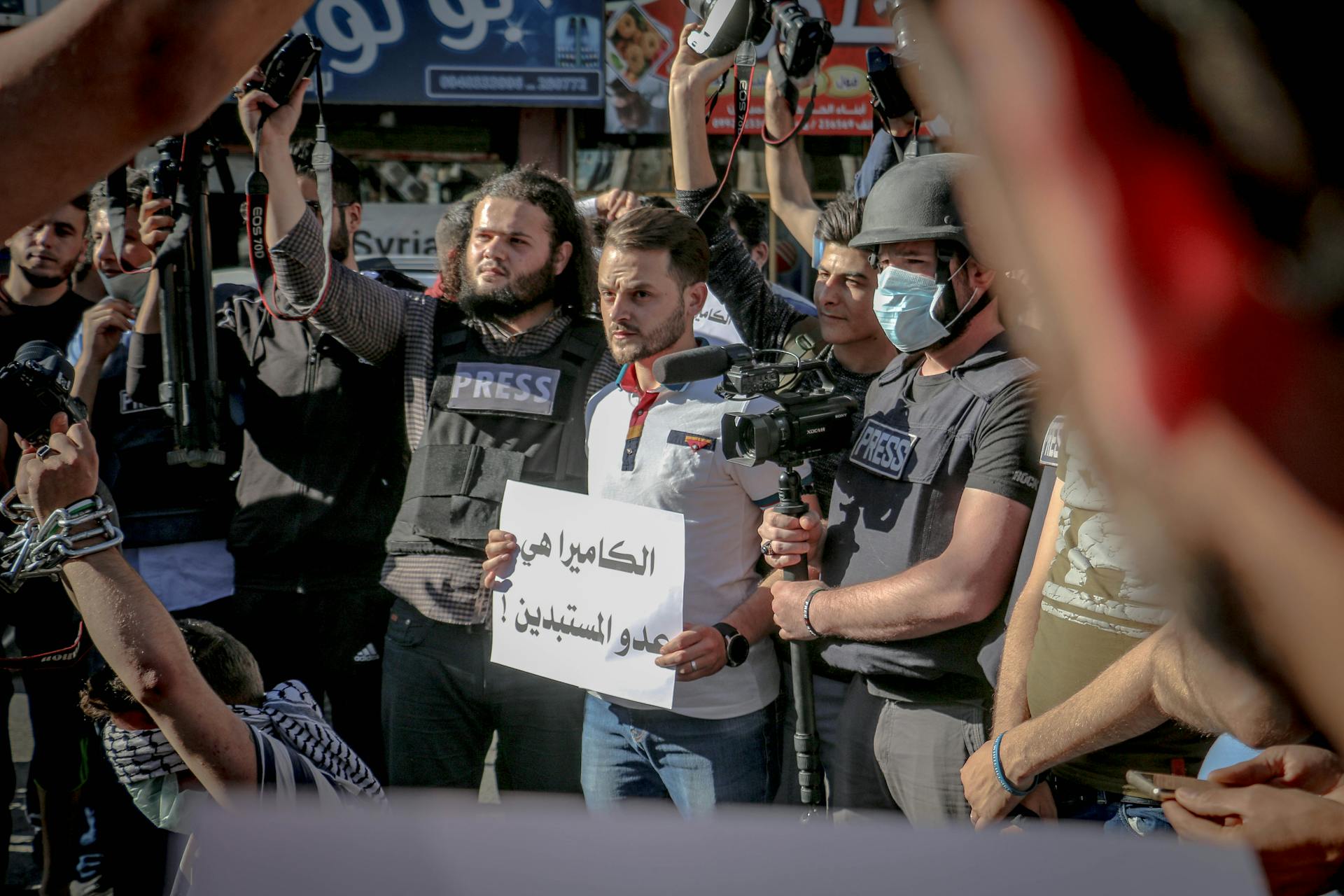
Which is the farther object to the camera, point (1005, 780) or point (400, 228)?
point (400, 228)

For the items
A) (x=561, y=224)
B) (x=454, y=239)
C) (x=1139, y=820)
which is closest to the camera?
(x=1139, y=820)

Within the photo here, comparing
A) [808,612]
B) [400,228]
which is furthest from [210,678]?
[400,228]

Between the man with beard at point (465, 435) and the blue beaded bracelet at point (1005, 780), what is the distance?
1.40 m

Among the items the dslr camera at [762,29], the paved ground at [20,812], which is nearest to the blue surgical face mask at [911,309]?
the dslr camera at [762,29]

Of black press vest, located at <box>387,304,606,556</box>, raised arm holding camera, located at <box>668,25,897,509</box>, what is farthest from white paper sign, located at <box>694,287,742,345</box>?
black press vest, located at <box>387,304,606,556</box>

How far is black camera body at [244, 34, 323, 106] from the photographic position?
3.44m

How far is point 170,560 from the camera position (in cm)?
390

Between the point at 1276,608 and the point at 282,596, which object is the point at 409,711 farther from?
the point at 1276,608

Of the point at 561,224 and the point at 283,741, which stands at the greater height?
the point at 561,224

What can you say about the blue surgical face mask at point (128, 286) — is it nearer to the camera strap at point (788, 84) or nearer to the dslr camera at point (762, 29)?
the dslr camera at point (762, 29)

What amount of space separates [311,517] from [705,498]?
1446 millimetres

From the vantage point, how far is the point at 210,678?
8.35 feet

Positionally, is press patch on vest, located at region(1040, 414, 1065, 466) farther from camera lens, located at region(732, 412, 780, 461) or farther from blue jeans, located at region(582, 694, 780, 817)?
blue jeans, located at region(582, 694, 780, 817)

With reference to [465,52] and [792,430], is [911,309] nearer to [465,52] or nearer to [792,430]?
[792,430]
